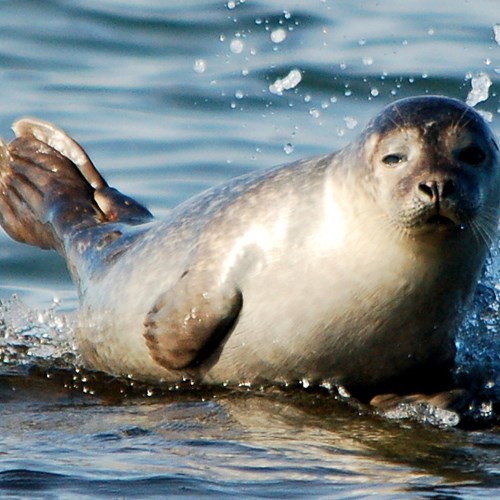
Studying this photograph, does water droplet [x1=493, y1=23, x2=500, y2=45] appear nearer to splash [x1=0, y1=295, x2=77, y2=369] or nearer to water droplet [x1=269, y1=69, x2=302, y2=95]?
water droplet [x1=269, y1=69, x2=302, y2=95]

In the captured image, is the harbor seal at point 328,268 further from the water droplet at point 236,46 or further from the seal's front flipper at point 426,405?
the water droplet at point 236,46

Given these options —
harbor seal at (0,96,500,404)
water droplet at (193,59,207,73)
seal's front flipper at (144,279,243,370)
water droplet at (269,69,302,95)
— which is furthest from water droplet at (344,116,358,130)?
seal's front flipper at (144,279,243,370)

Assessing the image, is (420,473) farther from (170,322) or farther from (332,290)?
(170,322)

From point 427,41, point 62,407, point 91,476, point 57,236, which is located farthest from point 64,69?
point 91,476

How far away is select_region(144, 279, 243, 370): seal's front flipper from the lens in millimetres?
4969

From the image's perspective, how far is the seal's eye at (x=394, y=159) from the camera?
4.54 m

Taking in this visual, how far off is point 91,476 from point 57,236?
2.33m

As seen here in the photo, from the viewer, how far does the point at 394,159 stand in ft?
15.0

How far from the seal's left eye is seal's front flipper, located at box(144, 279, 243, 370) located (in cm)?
69

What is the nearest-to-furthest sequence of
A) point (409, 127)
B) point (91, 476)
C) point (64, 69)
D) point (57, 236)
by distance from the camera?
point (91, 476)
point (409, 127)
point (57, 236)
point (64, 69)

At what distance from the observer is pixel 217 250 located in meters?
5.07

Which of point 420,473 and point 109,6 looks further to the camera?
point 109,6

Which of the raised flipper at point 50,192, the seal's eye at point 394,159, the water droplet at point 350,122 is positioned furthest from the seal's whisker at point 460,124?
the water droplet at point 350,122

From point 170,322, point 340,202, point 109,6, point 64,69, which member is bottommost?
point 170,322
